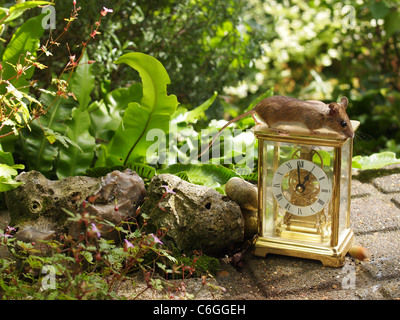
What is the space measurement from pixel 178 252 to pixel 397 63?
4686mm

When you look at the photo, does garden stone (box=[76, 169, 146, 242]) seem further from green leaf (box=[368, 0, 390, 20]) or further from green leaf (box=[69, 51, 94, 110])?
green leaf (box=[368, 0, 390, 20])

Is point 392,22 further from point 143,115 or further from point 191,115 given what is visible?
point 143,115

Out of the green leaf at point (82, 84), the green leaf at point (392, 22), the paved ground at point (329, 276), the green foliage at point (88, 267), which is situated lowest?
the paved ground at point (329, 276)

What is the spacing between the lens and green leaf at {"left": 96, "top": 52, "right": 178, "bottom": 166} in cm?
283

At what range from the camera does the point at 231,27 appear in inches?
171

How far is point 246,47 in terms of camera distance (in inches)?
172

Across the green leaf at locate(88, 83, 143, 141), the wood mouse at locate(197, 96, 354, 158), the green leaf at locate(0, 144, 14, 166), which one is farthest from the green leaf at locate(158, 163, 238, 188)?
the green leaf at locate(0, 144, 14, 166)

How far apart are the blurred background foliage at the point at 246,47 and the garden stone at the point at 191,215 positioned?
3.48 feet

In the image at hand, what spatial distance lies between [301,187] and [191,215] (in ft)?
1.85

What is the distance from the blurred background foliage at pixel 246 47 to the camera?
378cm

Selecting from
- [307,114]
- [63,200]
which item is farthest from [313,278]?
[63,200]

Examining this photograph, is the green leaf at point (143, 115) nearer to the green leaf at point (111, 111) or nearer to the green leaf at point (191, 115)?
the green leaf at point (111, 111)

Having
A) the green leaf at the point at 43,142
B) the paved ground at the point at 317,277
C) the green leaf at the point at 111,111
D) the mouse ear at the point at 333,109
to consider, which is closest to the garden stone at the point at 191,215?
the paved ground at the point at 317,277
